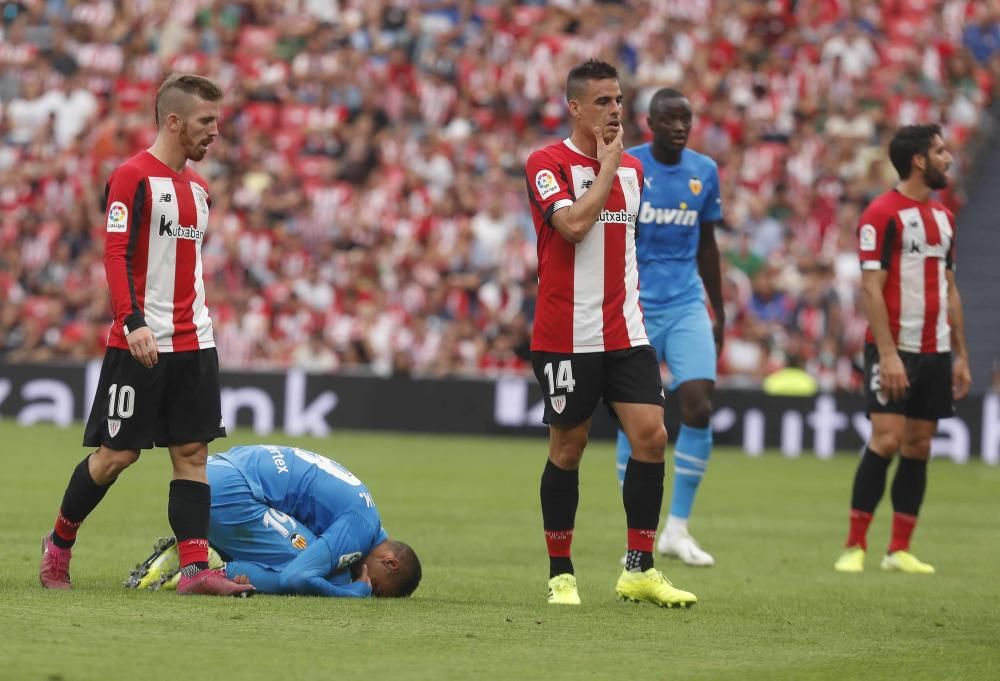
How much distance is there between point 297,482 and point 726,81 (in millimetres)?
18625

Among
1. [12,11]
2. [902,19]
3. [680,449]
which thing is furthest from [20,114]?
[680,449]

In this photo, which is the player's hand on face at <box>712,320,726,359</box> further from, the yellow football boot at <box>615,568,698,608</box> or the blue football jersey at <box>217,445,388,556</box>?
the blue football jersey at <box>217,445,388,556</box>

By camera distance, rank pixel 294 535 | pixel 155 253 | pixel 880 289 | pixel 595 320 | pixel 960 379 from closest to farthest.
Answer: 1. pixel 155 253
2. pixel 595 320
3. pixel 294 535
4. pixel 880 289
5. pixel 960 379

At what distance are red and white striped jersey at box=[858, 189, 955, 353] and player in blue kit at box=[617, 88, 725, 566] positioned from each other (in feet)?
3.05

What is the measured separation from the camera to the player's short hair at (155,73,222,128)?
762 centimetres

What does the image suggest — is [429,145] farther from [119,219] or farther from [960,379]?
[119,219]

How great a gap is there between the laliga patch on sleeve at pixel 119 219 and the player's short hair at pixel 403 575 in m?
1.87

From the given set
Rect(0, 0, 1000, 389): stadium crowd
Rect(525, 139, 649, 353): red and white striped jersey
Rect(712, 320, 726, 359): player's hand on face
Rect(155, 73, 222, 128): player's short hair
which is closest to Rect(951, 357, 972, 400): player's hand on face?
Rect(712, 320, 726, 359): player's hand on face

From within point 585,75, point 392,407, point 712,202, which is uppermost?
point 585,75

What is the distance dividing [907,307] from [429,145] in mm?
15783

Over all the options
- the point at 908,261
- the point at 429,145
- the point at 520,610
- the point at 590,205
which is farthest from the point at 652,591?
the point at 429,145

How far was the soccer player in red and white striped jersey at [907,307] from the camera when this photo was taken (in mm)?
10352

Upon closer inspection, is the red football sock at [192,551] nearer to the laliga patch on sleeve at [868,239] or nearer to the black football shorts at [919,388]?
the black football shorts at [919,388]

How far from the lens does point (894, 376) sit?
10180 mm
